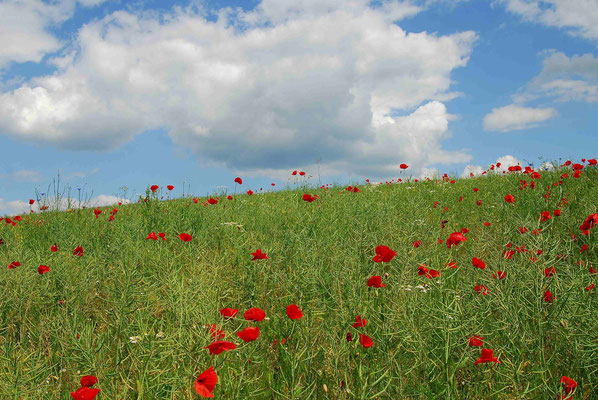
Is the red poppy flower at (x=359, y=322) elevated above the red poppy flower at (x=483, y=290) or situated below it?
below

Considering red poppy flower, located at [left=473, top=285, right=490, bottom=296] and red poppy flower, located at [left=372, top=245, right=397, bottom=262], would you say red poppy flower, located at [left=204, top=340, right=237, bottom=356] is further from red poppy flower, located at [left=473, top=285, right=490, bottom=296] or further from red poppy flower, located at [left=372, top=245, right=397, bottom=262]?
red poppy flower, located at [left=473, top=285, right=490, bottom=296]

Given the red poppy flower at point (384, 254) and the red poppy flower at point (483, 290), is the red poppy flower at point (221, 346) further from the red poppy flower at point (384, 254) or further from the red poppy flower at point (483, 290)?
the red poppy flower at point (483, 290)

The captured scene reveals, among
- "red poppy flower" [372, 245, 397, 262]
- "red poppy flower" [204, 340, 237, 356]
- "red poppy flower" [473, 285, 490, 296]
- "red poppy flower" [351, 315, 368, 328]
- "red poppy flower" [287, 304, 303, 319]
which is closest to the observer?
"red poppy flower" [204, 340, 237, 356]

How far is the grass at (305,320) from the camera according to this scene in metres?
1.86

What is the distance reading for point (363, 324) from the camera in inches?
75.5

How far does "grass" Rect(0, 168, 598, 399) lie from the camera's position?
1.86 metres

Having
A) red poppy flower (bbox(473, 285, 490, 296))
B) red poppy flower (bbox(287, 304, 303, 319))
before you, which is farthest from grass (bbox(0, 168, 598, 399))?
red poppy flower (bbox(287, 304, 303, 319))

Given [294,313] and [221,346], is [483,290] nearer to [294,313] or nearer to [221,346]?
[294,313]

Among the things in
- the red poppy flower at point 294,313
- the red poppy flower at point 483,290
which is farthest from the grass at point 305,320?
the red poppy flower at point 294,313

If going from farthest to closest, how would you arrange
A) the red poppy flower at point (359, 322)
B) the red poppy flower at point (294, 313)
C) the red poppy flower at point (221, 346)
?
the red poppy flower at point (359, 322), the red poppy flower at point (294, 313), the red poppy flower at point (221, 346)

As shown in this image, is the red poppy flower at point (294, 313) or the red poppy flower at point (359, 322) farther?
the red poppy flower at point (359, 322)

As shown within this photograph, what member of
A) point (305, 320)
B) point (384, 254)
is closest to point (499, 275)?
point (384, 254)

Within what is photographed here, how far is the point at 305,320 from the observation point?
226 cm

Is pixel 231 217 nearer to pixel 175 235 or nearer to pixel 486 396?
pixel 175 235
